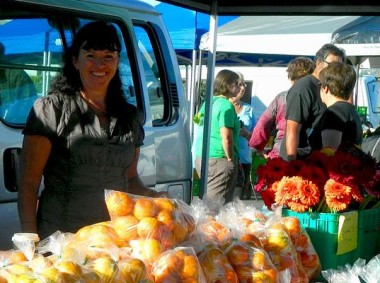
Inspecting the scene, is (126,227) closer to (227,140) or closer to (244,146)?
(227,140)

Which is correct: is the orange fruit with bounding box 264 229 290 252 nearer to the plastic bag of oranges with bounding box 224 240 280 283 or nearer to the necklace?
the plastic bag of oranges with bounding box 224 240 280 283

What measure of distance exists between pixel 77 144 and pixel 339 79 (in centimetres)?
175

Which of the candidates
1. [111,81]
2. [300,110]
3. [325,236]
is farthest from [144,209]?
[300,110]

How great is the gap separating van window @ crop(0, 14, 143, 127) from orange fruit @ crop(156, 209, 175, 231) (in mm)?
1566

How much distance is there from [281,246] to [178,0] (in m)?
1.55

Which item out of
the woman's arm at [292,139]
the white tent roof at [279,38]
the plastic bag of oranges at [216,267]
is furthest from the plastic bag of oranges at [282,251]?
the white tent roof at [279,38]

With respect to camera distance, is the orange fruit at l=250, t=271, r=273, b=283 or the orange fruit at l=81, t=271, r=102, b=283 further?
the orange fruit at l=250, t=271, r=273, b=283

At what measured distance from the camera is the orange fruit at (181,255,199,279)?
1.86 m

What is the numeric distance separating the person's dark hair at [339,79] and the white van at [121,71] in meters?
1.11

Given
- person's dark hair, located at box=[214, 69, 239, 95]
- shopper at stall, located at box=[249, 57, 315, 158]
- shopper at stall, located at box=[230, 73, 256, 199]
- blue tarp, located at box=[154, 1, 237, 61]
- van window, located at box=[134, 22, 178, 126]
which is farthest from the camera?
shopper at stall, located at box=[230, 73, 256, 199]

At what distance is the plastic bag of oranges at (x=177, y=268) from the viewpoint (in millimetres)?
1828

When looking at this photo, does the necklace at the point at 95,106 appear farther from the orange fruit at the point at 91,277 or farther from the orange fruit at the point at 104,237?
the orange fruit at the point at 91,277

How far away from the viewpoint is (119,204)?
2064 millimetres

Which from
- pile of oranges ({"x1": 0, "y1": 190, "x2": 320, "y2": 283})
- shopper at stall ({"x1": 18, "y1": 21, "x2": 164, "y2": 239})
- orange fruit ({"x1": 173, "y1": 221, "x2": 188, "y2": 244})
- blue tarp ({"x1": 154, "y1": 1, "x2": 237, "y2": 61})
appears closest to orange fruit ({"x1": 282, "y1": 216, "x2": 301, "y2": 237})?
pile of oranges ({"x1": 0, "y1": 190, "x2": 320, "y2": 283})
